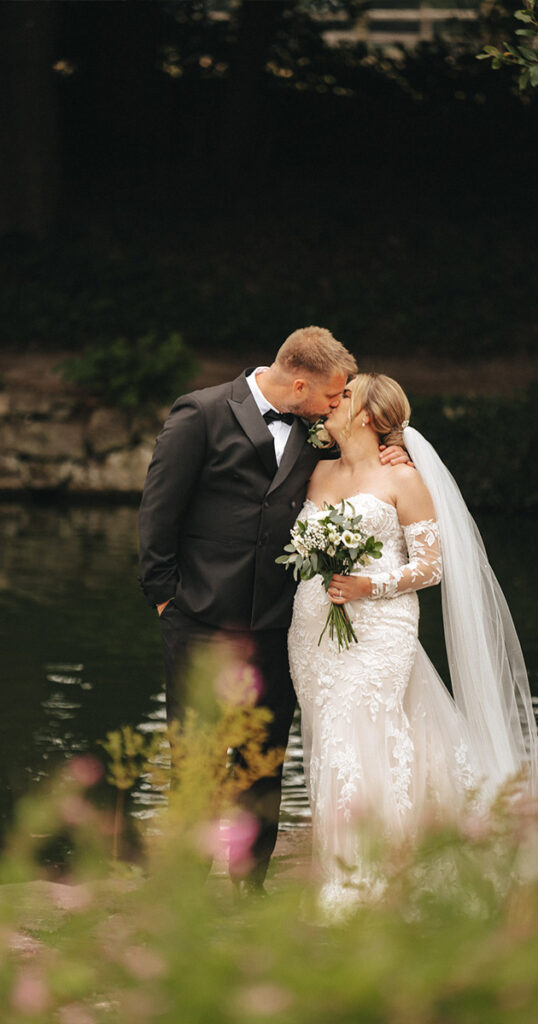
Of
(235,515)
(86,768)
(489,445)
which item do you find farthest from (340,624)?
(489,445)

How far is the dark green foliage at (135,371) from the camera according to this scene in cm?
1545

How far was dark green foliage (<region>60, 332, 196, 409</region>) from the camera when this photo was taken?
50.7 feet

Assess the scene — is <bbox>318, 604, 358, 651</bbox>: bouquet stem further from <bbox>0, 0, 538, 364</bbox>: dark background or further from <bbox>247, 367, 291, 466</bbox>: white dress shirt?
<bbox>0, 0, 538, 364</bbox>: dark background

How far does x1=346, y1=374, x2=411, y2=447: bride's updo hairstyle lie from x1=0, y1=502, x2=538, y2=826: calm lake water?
2206mm

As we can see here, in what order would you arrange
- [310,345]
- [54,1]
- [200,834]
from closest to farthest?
1. [200,834]
2. [310,345]
3. [54,1]

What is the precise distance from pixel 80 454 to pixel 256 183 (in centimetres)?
926

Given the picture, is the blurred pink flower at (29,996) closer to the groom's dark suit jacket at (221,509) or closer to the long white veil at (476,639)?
the groom's dark suit jacket at (221,509)

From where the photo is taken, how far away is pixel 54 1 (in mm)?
20203

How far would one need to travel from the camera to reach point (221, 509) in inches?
176

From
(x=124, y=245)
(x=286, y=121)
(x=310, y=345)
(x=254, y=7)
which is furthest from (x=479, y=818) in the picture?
(x=286, y=121)

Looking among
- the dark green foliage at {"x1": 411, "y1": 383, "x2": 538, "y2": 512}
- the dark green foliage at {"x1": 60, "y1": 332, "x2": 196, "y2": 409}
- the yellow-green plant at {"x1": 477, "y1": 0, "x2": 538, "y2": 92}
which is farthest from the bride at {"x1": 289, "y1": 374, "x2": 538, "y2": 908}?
the dark green foliage at {"x1": 60, "y1": 332, "x2": 196, "y2": 409}

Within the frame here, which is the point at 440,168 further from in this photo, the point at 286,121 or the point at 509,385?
the point at 509,385

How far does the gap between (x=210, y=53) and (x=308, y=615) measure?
22.2 m

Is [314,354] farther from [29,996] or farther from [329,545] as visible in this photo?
[29,996]
